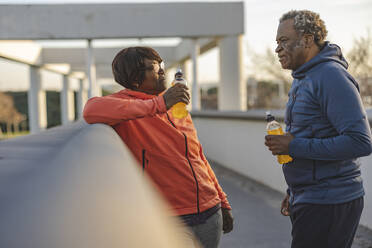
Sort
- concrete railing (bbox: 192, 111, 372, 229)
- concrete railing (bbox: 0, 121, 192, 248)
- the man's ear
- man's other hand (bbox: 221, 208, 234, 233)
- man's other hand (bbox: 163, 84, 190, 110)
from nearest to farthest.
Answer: concrete railing (bbox: 0, 121, 192, 248) → man's other hand (bbox: 163, 84, 190, 110) → the man's ear → man's other hand (bbox: 221, 208, 234, 233) → concrete railing (bbox: 192, 111, 372, 229)

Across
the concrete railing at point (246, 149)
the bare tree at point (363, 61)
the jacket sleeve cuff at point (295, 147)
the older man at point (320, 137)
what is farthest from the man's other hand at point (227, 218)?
the bare tree at point (363, 61)

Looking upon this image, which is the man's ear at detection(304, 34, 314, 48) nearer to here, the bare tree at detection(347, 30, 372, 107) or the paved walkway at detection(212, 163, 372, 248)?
the paved walkway at detection(212, 163, 372, 248)

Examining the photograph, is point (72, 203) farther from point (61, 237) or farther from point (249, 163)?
point (249, 163)

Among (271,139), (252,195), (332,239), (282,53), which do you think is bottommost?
(252,195)

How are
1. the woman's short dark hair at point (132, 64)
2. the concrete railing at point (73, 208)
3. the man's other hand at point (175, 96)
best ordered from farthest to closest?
the woman's short dark hair at point (132, 64) → the man's other hand at point (175, 96) → the concrete railing at point (73, 208)

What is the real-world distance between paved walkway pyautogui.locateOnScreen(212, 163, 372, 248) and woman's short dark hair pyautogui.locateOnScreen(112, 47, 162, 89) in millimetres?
2653

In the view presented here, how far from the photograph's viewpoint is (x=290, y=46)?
1885mm

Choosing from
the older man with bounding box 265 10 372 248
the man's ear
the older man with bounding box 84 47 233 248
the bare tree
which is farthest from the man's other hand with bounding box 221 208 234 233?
the bare tree

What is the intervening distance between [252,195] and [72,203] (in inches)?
227

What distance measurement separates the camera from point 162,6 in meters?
12.5

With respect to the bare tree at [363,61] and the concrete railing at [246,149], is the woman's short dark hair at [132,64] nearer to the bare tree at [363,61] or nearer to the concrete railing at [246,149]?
the concrete railing at [246,149]

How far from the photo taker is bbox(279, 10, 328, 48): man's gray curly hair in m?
1.83

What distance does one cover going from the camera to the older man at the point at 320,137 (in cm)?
166

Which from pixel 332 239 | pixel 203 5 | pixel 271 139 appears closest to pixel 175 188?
pixel 271 139
